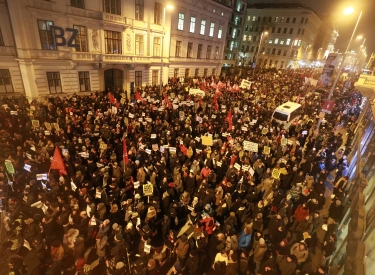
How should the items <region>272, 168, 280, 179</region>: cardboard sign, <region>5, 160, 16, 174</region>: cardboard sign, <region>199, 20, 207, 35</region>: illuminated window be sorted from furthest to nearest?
<region>199, 20, 207, 35</region>: illuminated window, <region>272, 168, 280, 179</region>: cardboard sign, <region>5, 160, 16, 174</region>: cardboard sign

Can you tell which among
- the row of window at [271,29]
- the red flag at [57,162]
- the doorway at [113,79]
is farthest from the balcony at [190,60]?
the row of window at [271,29]

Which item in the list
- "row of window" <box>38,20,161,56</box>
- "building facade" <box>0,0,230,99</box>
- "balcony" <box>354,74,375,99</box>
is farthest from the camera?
"row of window" <box>38,20,161,56</box>

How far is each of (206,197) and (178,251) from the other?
226cm

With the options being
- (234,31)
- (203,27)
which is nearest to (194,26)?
(203,27)

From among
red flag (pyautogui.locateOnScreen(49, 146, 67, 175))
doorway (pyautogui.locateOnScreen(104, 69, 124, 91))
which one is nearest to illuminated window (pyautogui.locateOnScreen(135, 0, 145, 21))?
doorway (pyautogui.locateOnScreen(104, 69, 124, 91))

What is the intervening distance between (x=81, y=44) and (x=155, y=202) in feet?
58.9

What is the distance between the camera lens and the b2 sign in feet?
57.8

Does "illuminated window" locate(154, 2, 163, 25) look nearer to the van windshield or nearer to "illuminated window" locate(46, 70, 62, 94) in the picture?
"illuminated window" locate(46, 70, 62, 94)

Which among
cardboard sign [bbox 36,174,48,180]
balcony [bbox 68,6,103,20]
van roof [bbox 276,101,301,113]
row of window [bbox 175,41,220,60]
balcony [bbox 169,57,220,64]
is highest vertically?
balcony [bbox 68,6,103,20]

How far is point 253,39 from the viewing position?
69312mm

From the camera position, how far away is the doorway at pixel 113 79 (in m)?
23.4

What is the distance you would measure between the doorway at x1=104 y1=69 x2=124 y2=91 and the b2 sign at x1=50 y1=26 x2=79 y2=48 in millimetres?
4636

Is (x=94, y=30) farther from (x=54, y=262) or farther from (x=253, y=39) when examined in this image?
(x=253, y=39)

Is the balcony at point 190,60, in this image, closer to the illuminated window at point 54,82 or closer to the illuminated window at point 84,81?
the illuminated window at point 84,81
